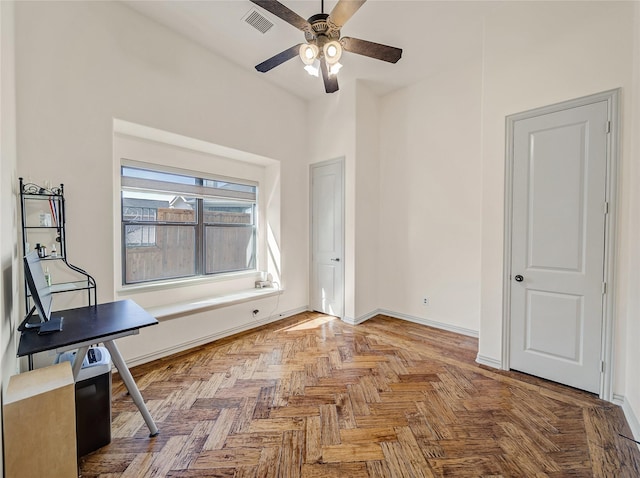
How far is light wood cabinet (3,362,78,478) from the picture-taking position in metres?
1.23

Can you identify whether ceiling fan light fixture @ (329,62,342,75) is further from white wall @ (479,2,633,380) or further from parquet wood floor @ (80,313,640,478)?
parquet wood floor @ (80,313,640,478)

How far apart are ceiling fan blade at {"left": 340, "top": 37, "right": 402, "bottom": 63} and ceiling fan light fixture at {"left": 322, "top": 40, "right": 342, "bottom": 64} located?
0.14 m

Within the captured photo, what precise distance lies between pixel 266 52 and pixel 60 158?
2.36 meters

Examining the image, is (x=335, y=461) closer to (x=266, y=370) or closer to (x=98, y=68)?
(x=266, y=370)

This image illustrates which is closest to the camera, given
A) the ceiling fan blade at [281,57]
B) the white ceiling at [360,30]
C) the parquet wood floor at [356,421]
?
Result: the parquet wood floor at [356,421]

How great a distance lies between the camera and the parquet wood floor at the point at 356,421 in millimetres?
1577

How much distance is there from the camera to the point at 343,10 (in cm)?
190

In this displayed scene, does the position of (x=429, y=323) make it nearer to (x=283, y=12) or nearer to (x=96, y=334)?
(x=96, y=334)

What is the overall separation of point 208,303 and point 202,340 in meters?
0.43

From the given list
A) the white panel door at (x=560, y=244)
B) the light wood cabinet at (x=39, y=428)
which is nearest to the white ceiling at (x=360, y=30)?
the white panel door at (x=560, y=244)

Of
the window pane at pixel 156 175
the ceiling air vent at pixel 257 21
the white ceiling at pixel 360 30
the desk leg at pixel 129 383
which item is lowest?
the desk leg at pixel 129 383

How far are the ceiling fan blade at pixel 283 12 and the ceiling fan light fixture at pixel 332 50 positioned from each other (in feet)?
0.64

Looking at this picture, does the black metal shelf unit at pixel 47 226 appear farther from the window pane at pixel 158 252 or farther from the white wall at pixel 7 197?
the window pane at pixel 158 252

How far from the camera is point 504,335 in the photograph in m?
2.62
